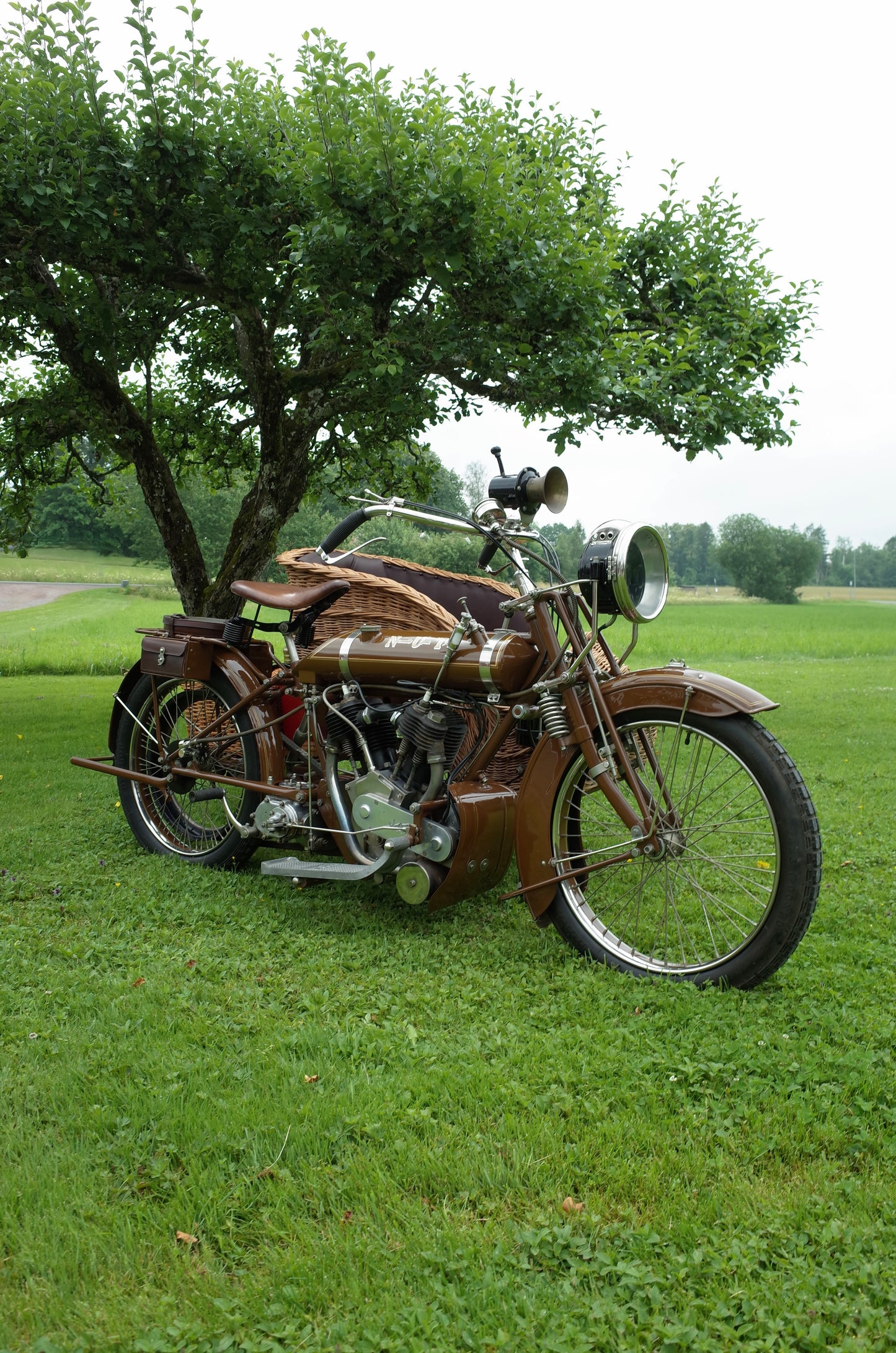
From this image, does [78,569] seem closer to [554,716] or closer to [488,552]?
[488,552]

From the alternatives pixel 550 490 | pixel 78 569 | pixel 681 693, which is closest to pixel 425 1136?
pixel 681 693

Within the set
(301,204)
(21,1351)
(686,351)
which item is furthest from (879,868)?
(301,204)

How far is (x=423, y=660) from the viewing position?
11.8 ft

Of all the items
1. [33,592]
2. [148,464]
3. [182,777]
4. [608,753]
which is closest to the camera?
[608,753]

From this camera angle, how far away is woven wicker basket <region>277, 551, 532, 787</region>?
14.3ft

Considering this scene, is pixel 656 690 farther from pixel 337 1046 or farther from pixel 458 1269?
pixel 458 1269

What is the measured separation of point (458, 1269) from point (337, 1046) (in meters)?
0.92

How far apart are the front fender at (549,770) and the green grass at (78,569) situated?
3234cm

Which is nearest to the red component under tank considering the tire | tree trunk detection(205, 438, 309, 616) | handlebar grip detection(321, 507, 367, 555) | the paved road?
the tire

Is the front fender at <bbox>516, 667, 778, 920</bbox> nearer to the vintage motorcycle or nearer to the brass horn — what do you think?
the vintage motorcycle

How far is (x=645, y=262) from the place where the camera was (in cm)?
955

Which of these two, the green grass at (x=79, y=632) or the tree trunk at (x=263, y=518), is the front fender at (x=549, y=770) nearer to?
the tree trunk at (x=263, y=518)

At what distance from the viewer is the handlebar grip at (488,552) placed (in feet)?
11.4

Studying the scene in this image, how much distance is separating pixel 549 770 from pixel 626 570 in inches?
27.7
